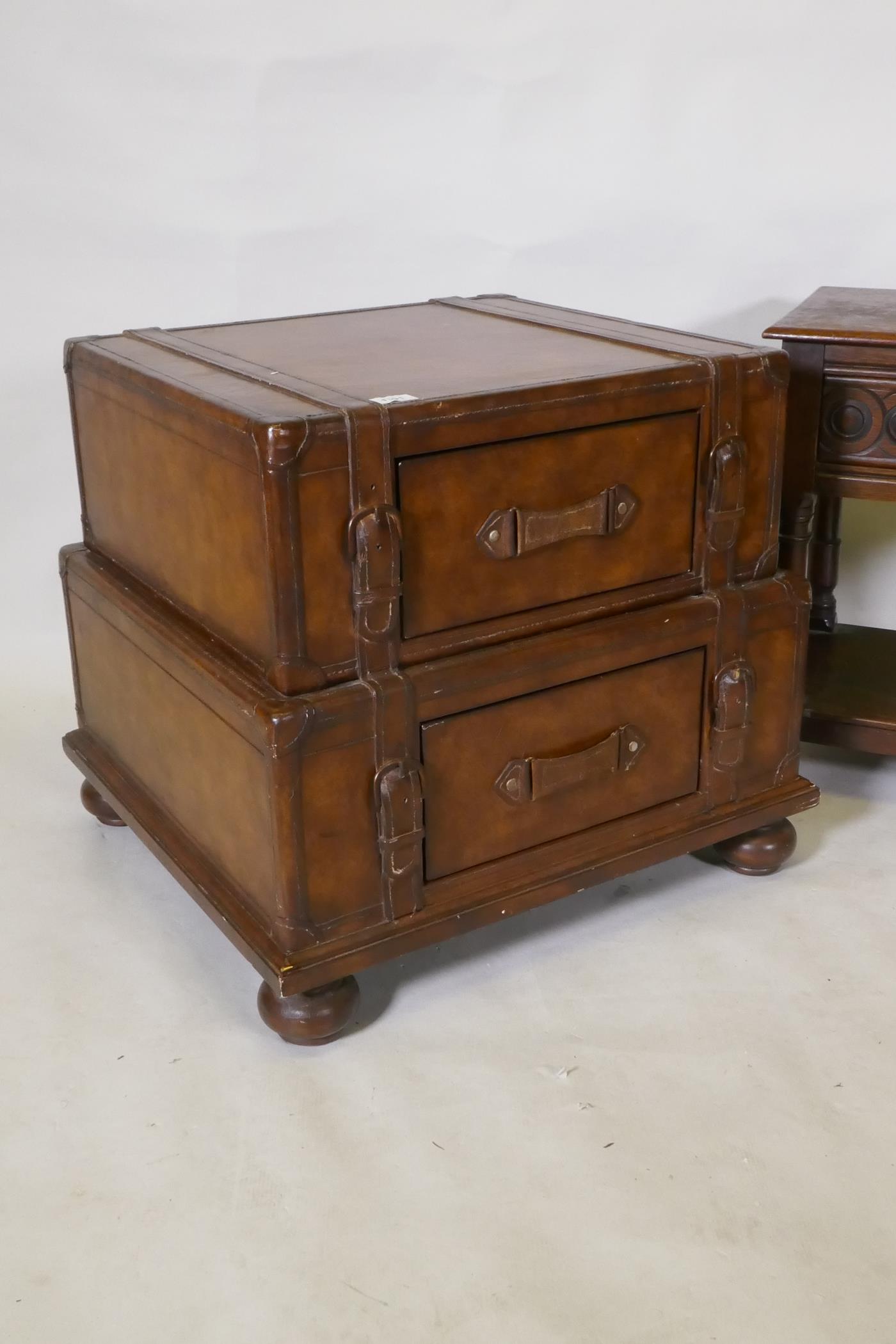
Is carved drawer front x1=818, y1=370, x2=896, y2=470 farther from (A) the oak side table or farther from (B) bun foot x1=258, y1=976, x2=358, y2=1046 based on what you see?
(B) bun foot x1=258, y1=976, x2=358, y2=1046

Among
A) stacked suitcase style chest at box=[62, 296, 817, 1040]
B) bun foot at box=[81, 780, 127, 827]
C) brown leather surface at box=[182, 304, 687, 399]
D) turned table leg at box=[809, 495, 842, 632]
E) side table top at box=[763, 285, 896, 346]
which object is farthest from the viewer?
turned table leg at box=[809, 495, 842, 632]

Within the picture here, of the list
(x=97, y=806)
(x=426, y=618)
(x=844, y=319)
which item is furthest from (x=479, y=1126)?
(x=844, y=319)

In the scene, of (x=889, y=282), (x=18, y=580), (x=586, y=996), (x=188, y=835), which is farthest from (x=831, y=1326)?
(x=18, y=580)

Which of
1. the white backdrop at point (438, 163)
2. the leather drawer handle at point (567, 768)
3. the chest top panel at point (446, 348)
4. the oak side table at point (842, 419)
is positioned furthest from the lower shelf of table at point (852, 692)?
the chest top panel at point (446, 348)

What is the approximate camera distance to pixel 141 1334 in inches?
52.4

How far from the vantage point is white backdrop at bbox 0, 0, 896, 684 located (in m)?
2.52

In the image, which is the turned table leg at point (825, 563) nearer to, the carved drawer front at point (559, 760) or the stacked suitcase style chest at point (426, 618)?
the stacked suitcase style chest at point (426, 618)

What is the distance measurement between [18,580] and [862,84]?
Result: 5.56ft

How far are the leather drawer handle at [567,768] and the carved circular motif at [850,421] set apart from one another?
1.62 feet

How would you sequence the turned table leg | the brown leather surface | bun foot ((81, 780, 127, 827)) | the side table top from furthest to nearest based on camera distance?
the turned table leg
bun foot ((81, 780, 127, 827))
the side table top
the brown leather surface

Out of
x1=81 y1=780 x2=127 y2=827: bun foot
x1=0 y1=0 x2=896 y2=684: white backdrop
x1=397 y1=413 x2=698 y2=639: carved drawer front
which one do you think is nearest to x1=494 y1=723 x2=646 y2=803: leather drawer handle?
x1=397 y1=413 x2=698 y2=639: carved drawer front

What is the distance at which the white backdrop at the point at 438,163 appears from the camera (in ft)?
8.25

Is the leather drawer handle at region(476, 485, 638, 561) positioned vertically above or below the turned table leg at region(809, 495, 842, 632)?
above

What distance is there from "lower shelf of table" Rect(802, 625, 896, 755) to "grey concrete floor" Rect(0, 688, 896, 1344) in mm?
180
